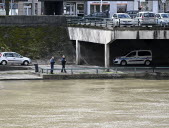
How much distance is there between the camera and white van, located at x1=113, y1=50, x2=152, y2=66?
54.5m

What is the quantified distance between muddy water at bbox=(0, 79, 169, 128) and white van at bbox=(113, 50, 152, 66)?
981cm

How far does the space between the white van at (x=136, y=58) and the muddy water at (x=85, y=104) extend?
981cm

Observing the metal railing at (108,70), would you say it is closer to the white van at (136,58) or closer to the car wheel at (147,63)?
the white van at (136,58)

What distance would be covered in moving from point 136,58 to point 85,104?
2227 cm

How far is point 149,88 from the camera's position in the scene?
4019 centimetres

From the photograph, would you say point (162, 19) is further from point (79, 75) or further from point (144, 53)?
point (79, 75)

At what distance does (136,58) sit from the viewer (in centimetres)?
5466

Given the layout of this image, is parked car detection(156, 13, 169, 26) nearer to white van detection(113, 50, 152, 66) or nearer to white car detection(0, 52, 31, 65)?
white van detection(113, 50, 152, 66)

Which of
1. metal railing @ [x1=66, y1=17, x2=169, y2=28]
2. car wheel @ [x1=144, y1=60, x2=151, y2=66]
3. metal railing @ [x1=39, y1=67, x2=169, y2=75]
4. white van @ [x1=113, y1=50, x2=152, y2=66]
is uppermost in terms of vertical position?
metal railing @ [x1=66, y1=17, x2=169, y2=28]

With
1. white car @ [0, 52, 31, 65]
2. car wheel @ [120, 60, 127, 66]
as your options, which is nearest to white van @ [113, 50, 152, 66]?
car wheel @ [120, 60, 127, 66]

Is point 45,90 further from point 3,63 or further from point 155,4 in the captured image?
point 155,4

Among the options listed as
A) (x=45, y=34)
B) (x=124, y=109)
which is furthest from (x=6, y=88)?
(x=45, y=34)

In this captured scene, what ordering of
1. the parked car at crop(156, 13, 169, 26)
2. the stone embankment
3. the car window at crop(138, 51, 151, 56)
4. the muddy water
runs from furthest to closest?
the car window at crop(138, 51, 151, 56) < the parked car at crop(156, 13, 169, 26) < the stone embankment < the muddy water

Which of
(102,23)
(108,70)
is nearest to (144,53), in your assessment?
(102,23)
